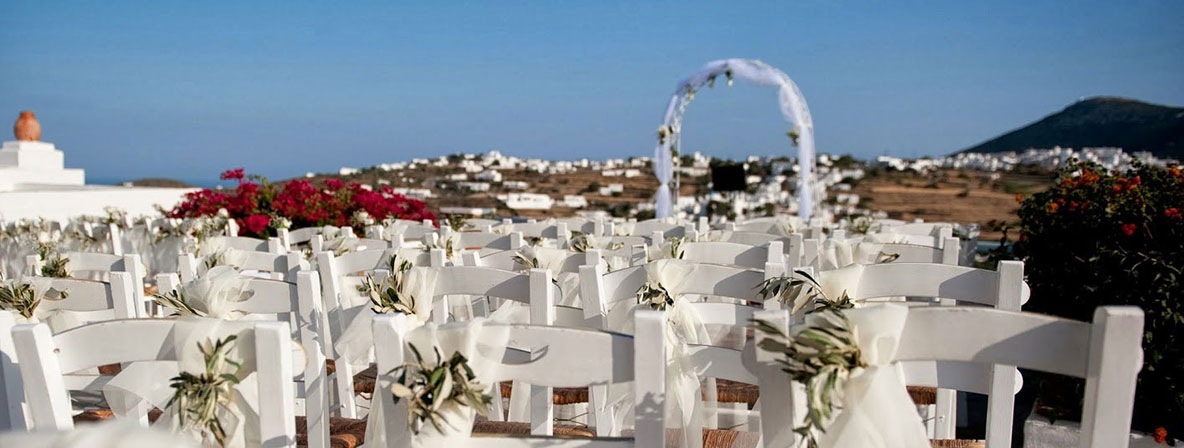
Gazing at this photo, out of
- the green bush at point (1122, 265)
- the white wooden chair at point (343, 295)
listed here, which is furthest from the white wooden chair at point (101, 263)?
the green bush at point (1122, 265)

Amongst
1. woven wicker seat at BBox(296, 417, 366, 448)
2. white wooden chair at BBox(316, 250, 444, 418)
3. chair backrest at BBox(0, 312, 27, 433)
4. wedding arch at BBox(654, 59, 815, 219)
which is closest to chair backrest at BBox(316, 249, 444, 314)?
white wooden chair at BBox(316, 250, 444, 418)

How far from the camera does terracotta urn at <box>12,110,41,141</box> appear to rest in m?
11.7

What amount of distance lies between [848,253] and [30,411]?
2.53 meters

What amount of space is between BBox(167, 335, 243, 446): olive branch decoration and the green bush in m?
2.93

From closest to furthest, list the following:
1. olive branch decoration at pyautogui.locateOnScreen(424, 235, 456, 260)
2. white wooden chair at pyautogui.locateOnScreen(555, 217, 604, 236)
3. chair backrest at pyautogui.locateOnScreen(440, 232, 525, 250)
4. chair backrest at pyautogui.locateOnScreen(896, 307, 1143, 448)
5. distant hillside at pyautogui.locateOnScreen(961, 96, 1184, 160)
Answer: chair backrest at pyautogui.locateOnScreen(896, 307, 1143, 448), olive branch decoration at pyautogui.locateOnScreen(424, 235, 456, 260), chair backrest at pyautogui.locateOnScreen(440, 232, 525, 250), white wooden chair at pyautogui.locateOnScreen(555, 217, 604, 236), distant hillside at pyautogui.locateOnScreen(961, 96, 1184, 160)

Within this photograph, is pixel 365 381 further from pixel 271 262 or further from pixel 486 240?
pixel 486 240

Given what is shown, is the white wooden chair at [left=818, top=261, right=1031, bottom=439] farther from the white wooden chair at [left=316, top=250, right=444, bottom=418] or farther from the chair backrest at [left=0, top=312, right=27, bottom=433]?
the chair backrest at [left=0, top=312, right=27, bottom=433]

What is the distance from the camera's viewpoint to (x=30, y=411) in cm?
141

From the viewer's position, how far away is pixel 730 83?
10.5 metres

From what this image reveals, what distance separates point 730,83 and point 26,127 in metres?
10.4

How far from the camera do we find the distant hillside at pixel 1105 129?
43.2ft

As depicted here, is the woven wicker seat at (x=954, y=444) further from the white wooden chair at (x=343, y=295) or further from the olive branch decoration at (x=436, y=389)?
the white wooden chair at (x=343, y=295)

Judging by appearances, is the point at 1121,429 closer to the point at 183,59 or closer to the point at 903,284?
the point at 903,284

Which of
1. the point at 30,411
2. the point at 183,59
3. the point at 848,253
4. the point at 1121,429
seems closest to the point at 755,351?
the point at 1121,429
